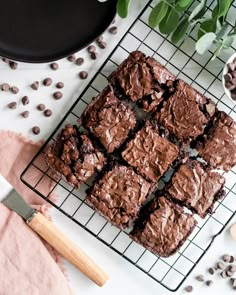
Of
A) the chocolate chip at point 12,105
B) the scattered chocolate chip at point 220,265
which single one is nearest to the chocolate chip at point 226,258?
the scattered chocolate chip at point 220,265

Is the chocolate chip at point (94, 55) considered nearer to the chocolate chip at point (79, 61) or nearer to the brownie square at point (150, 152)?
the chocolate chip at point (79, 61)

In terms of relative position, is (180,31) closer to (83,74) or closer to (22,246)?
(83,74)

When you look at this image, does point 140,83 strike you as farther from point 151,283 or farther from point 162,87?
point 151,283

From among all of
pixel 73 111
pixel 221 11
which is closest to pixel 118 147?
pixel 73 111

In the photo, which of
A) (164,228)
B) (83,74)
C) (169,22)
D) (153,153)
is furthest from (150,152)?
(169,22)

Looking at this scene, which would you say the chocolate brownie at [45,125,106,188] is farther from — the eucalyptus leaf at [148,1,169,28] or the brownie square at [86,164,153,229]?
the eucalyptus leaf at [148,1,169,28]

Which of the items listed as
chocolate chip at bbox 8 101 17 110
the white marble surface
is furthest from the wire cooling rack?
chocolate chip at bbox 8 101 17 110
